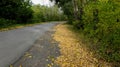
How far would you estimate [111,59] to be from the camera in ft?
33.8

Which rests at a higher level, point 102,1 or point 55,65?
point 102,1

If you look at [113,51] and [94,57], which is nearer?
[113,51]

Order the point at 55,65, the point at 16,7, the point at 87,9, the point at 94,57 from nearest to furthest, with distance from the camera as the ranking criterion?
the point at 55,65
the point at 94,57
the point at 87,9
the point at 16,7

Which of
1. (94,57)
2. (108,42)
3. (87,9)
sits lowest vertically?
(94,57)

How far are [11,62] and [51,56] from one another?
7.39 ft

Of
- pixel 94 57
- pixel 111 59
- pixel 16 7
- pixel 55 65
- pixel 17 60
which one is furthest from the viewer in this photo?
pixel 16 7

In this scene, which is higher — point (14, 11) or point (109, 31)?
point (14, 11)

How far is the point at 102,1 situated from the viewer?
10734 mm

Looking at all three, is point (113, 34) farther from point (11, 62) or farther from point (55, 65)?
point (11, 62)

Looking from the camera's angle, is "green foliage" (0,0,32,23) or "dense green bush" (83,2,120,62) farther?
"green foliage" (0,0,32,23)

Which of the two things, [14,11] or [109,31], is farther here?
[14,11]

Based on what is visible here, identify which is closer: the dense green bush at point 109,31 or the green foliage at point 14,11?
the dense green bush at point 109,31

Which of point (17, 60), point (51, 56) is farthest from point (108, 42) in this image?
point (17, 60)

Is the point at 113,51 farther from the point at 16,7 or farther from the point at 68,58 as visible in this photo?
the point at 16,7
